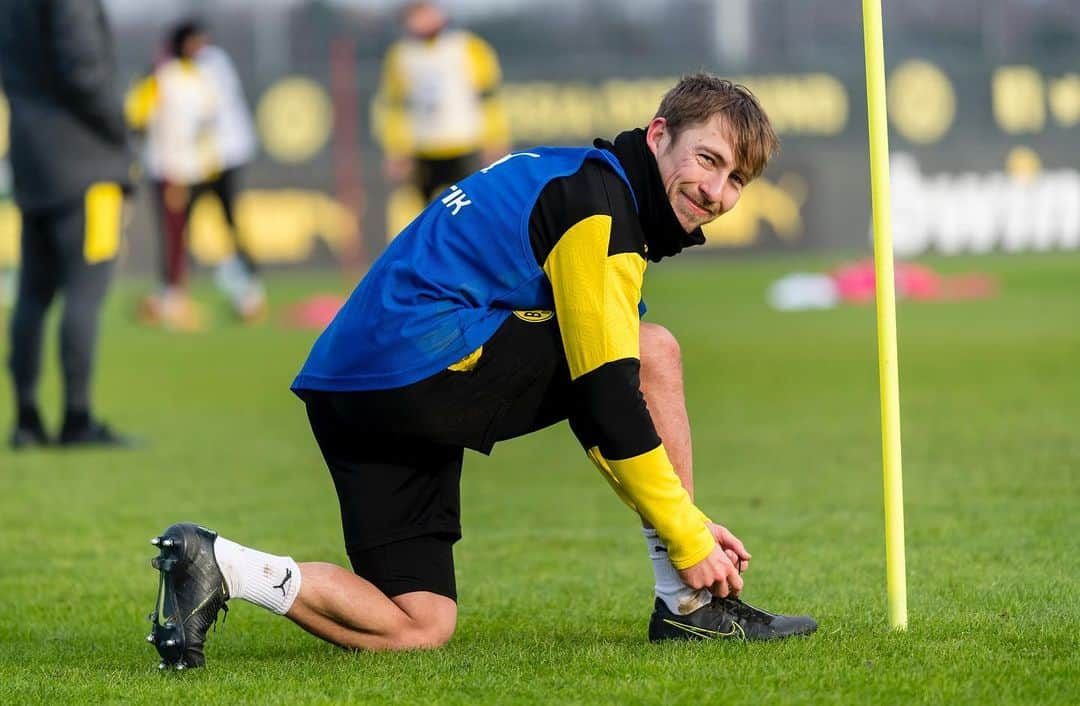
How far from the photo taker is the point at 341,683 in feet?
12.8

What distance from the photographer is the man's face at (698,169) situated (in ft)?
13.1

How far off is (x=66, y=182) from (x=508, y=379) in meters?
5.22

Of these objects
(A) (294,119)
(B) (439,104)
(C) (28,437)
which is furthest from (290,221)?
(C) (28,437)

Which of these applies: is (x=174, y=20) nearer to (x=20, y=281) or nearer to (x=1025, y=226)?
(x=1025, y=226)

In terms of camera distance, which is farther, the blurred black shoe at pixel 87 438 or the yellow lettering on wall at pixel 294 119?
the yellow lettering on wall at pixel 294 119

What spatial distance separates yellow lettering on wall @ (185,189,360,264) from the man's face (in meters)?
15.8

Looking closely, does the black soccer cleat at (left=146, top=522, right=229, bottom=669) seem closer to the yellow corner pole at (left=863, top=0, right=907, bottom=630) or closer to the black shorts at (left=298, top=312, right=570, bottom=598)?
the black shorts at (left=298, top=312, right=570, bottom=598)

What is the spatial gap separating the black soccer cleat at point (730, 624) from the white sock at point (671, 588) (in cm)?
2

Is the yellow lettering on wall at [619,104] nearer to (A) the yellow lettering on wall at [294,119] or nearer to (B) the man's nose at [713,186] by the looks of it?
(A) the yellow lettering on wall at [294,119]

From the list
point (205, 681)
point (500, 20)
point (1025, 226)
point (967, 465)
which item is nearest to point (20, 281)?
point (967, 465)

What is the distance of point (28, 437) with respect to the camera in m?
8.94

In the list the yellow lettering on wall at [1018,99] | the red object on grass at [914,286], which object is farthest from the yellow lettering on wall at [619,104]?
the red object on grass at [914,286]

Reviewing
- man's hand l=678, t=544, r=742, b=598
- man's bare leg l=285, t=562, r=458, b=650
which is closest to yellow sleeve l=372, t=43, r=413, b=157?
man's bare leg l=285, t=562, r=458, b=650

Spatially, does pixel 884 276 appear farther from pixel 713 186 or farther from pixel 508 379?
pixel 508 379
